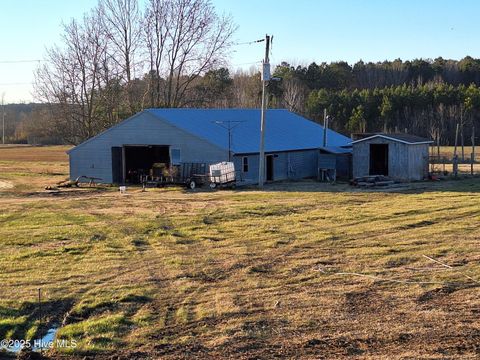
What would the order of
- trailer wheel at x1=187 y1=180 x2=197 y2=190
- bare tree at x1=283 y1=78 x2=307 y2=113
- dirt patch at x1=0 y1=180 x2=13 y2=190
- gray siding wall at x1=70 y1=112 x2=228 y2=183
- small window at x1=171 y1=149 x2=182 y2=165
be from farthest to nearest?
bare tree at x1=283 y1=78 x2=307 y2=113
dirt patch at x1=0 y1=180 x2=13 y2=190
small window at x1=171 y1=149 x2=182 y2=165
gray siding wall at x1=70 y1=112 x2=228 y2=183
trailer wheel at x1=187 y1=180 x2=197 y2=190

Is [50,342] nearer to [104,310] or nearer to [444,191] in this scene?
[104,310]

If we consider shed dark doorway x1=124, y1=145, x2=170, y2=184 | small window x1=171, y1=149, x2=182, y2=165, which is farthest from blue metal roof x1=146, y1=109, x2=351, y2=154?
shed dark doorway x1=124, y1=145, x2=170, y2=184

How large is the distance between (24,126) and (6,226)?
92715 mm

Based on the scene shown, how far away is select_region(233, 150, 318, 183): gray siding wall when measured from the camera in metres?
34.9

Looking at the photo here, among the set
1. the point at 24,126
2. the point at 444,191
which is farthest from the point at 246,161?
the point at 24,126

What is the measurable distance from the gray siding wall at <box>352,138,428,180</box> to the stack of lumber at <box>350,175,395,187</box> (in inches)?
55.0

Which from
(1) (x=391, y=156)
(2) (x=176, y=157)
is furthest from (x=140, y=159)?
(1) (x=391, y=156)

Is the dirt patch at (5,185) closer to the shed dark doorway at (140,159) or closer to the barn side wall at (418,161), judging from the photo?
the shed dark doorway at (140,159)

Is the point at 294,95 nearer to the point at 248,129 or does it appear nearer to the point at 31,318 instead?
the point at 248,129

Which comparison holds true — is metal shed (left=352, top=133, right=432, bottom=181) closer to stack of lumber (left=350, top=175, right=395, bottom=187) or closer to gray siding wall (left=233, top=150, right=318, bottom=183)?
stack of lumber (left=350, top=175, right=395, bottom=187)

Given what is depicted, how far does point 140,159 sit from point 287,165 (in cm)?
829

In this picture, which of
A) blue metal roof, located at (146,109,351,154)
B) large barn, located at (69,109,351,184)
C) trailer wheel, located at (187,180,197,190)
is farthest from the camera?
blue metal roof, located at (146,109,351,154)

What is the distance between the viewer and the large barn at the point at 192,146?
34781mm

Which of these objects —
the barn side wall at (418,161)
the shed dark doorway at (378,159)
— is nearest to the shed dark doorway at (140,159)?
the shed dark doorway at (378,159)
